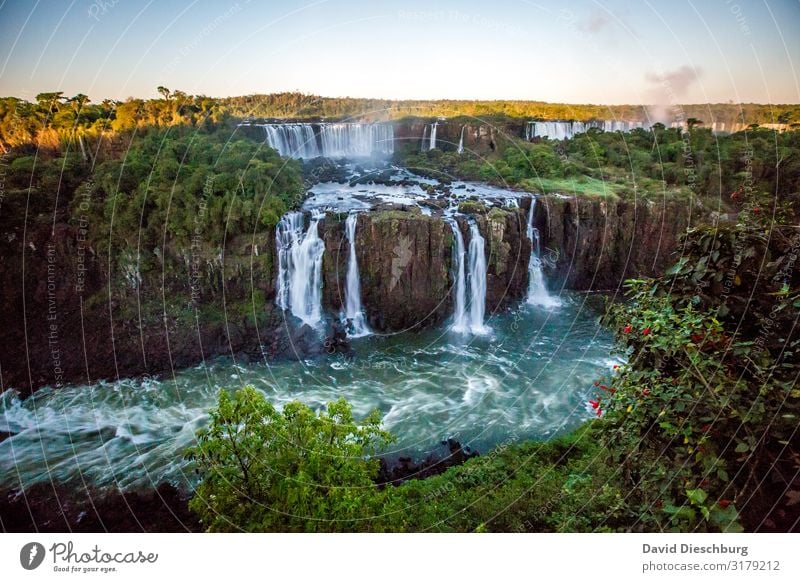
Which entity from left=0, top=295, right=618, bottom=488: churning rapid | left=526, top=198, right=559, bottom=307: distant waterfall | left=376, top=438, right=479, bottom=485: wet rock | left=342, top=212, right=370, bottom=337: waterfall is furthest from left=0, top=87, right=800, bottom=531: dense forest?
left=526, top=198, right=559, bottom=307: distant waterfall

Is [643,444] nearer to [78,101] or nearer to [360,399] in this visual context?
[360,399]

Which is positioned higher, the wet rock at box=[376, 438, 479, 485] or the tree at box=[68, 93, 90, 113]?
the tree at box=[68, 93, 90, 113]

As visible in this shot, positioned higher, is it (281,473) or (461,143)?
(461,143)

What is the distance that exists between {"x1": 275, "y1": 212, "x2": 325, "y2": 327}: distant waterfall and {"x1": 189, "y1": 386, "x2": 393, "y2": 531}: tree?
10078mm

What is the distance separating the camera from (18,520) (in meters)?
7.38

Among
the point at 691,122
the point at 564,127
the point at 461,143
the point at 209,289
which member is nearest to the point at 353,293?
→ the point at 209,289

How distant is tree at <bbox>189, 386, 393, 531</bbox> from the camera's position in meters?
4.50

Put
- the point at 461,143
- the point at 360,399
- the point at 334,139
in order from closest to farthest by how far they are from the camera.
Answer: the point at 360,399, the point at 334,139, the point at 461,143

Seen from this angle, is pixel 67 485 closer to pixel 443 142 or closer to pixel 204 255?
pixel 204 255

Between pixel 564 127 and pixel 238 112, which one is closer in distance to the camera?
pixel 238 112

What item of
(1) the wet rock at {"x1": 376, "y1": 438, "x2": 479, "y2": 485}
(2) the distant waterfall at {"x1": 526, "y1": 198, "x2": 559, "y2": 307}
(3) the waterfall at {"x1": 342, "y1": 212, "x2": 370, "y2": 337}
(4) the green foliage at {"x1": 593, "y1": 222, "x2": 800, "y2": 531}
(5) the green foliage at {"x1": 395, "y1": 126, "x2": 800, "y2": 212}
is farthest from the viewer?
(2) the distant waterfall at {"x1": 526, "y1": 198, "x2": 559, "y2": 307}

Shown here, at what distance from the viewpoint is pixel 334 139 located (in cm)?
2020

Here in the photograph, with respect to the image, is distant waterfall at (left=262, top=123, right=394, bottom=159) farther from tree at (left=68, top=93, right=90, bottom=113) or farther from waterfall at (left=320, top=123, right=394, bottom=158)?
tree at (left=68, top=93, right=90, bottom=113)

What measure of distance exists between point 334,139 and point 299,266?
7877 millimetres
